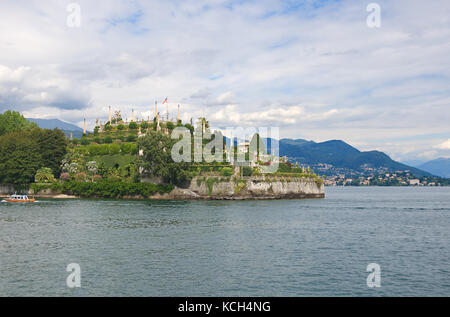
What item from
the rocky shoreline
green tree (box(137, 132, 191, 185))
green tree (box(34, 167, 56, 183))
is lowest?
the rocky shoreline

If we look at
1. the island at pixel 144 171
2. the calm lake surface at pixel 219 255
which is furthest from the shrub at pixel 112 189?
the calm lake surface at pixel 219 255

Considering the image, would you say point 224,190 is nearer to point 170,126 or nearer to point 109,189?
point 109,189

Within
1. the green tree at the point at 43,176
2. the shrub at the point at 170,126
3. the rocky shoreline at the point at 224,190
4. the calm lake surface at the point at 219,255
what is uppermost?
the shrub at the point at 170,126

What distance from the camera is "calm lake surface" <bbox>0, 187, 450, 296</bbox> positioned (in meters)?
22.5

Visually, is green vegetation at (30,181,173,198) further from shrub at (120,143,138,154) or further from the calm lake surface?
the calm lake surface

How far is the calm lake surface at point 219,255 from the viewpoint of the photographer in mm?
22500

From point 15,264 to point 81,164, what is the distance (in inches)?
2577

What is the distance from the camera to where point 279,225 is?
4581 centimetres

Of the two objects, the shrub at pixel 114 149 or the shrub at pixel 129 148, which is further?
the shrub at pixel 114 149

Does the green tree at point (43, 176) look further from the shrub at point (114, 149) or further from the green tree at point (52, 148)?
the shrub at point (114, 149)

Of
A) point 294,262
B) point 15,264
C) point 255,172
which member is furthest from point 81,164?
point 294,262

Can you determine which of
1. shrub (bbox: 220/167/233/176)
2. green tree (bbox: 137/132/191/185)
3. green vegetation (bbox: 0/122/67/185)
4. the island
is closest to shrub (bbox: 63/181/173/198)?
the island

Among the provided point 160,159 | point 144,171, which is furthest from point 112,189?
point 160,159
